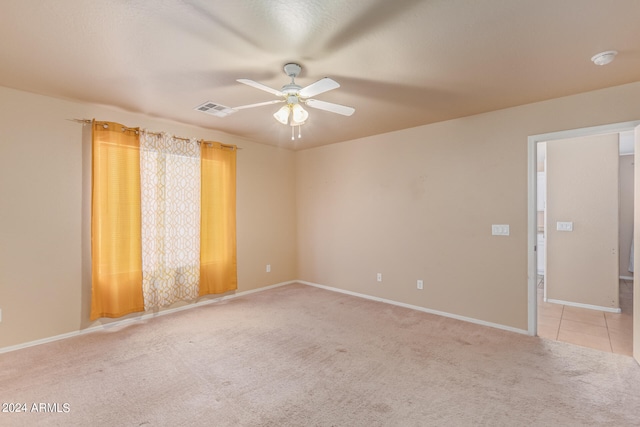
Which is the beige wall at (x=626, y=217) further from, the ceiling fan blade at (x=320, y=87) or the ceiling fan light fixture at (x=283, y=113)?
the ceiling fan light fixture at (x=283, y=113)

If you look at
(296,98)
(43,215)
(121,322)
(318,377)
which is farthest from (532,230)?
(43,215)

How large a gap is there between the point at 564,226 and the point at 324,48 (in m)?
4.43

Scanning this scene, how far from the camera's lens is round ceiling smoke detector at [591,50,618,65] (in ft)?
7.22

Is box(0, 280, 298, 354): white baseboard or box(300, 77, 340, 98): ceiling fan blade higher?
box(300, 77, 340, 98): ceiling fan blade

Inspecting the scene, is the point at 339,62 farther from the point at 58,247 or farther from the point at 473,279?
the point at 58,247

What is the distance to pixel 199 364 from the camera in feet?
8.64

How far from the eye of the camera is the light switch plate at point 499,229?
346 cm

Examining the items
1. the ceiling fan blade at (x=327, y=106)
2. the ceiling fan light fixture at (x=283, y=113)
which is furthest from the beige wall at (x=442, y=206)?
the ceiling fan light fixture at (x=283, y=113)

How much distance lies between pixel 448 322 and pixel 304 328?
1801 mm

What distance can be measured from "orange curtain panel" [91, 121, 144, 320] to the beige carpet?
39 centimetres

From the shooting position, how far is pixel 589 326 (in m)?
3.47

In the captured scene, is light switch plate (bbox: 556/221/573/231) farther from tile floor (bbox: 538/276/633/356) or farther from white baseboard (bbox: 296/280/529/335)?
white baseboard (bbox: 296/280/529/335)

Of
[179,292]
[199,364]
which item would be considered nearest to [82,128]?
[179,292]

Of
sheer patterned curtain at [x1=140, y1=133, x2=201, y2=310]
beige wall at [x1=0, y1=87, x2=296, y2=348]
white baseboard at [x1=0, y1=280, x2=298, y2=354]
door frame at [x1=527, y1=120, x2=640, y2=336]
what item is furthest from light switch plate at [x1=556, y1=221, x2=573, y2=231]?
beige wall at [x1=0, y1=87, x2=296, y2=348]
